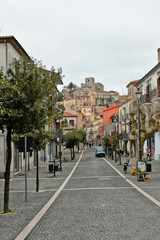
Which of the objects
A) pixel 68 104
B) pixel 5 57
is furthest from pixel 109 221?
pixel 68 104

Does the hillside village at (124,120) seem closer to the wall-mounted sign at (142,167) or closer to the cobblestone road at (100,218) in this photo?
the cobblestone road at (100,218)

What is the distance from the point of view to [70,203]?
10992 millimetres

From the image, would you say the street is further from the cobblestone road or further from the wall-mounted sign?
the wall-mounted sign

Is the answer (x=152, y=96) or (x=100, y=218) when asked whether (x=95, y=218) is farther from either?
(x=152, y=96)

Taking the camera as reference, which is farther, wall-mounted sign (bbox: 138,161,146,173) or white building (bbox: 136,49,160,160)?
white building (bbox: 136,49,160,160)

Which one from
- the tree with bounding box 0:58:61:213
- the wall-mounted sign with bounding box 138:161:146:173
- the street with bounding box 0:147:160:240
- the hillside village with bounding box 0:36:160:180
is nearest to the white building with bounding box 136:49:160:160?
the hillside village with bounding box 0:36:160:180

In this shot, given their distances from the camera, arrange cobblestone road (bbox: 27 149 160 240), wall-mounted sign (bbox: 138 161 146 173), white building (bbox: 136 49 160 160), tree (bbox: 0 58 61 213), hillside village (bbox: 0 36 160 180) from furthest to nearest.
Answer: white building (bbox: 136 49 160 160), hillside village (bbox: 0 36 160 180), wall-mounted sign (bbox: 138 161 146 173), tree (bbox: 0 58 61 213), cobblestone road (bbox: 27 149 160 240)

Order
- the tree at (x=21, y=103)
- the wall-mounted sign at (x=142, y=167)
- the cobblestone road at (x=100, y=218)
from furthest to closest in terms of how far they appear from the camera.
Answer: the wall-mounted sign at (x=142, y=167), the tree at (x=21, y=103), the cobblestone road at (x=100, y=218)

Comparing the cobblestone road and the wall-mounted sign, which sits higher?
the wall-mounted sign

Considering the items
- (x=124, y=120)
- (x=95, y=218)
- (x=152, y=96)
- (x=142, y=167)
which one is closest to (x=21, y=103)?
(x=95, y=218)

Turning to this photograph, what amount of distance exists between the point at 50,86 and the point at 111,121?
226ft

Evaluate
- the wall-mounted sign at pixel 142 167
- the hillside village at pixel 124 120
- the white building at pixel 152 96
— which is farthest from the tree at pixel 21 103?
the white building at pixel 152 96

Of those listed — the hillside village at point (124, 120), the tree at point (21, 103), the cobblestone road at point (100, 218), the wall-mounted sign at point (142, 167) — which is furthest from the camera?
the hillside village at point (124, 120)

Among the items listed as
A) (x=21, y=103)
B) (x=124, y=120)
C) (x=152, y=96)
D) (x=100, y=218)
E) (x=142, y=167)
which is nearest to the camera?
(x=100, y=218)
